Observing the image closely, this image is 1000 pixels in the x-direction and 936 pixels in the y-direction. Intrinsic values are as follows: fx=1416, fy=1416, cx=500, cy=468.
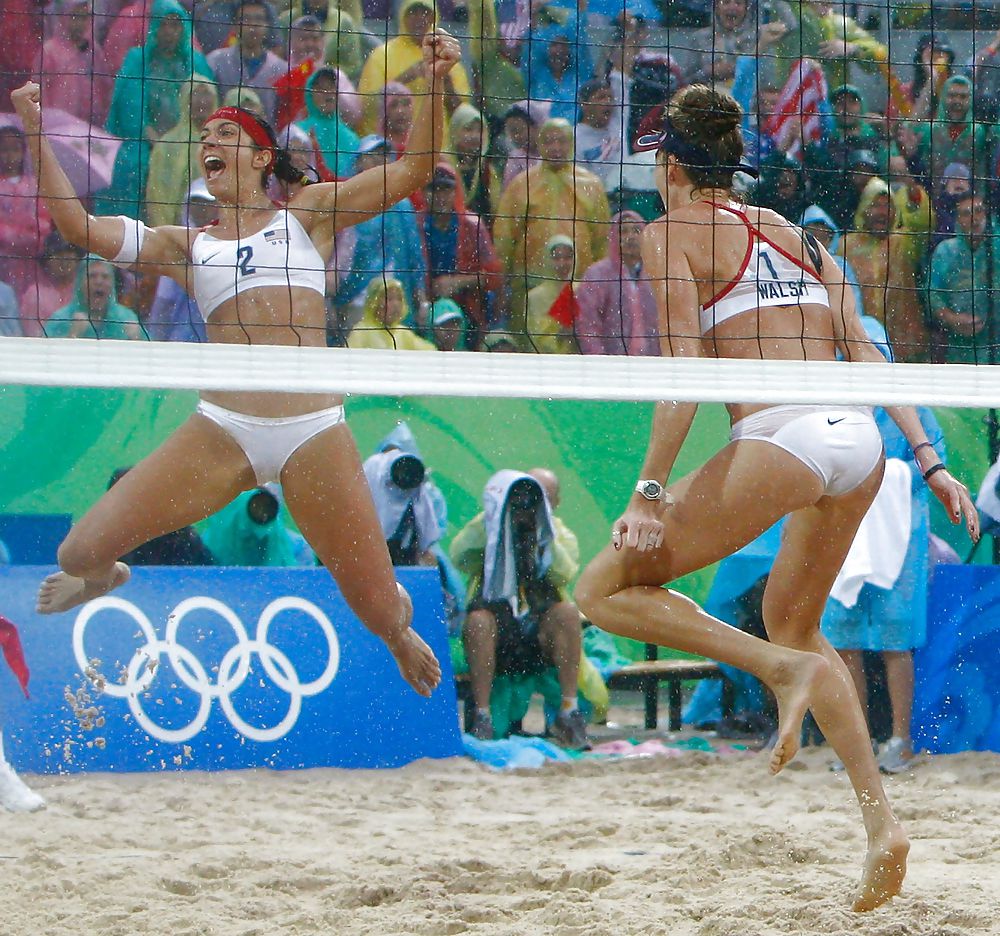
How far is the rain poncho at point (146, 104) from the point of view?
7.61m

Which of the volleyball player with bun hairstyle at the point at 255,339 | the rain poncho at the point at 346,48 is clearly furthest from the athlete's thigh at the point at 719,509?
the rain poncho at the point at 346,48

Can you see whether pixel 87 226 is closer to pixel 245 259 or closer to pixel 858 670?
pixel 245 259

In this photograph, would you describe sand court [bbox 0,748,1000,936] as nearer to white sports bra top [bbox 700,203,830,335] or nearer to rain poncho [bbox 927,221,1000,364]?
white sports bra top [bbox 700,203,830,335]

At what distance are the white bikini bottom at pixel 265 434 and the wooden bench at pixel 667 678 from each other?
322cm

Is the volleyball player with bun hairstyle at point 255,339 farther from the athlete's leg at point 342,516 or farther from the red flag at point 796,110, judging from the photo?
the red flag at point 796,110

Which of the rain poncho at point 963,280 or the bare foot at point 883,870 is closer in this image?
the bare foot at point 883,870

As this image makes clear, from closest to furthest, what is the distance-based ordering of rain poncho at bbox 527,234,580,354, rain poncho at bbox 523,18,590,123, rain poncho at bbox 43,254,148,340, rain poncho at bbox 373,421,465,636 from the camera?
rain poncho at bbox 373,421,465,636
rain poncho at bbox 43,254,148,340
rain poncho at bbox 527,234,580,354
rain poncho at bbox 523,18,590,123

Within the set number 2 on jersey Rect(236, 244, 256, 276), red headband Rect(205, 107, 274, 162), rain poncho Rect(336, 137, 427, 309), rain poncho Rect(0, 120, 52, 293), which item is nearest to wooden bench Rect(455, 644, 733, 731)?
rain poncho Rect(336, 137, 427, 309)

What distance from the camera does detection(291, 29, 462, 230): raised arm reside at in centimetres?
418

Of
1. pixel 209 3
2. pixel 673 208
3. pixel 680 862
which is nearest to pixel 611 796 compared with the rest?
pixel 680 862

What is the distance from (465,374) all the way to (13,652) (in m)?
2.89

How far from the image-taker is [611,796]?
5984mm

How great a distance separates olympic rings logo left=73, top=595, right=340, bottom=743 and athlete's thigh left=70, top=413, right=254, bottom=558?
1.91 meters

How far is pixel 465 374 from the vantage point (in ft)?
13.5
